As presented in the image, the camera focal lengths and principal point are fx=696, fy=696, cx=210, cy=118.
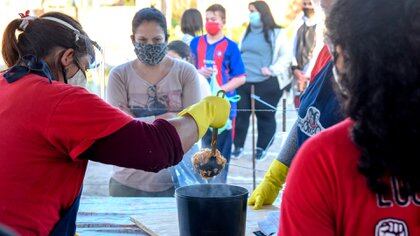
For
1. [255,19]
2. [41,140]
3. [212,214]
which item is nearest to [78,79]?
[41,140]

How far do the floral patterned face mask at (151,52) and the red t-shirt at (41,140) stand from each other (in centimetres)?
174

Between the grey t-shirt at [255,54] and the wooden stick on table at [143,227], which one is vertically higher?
the grey t-shirt at [255,54]

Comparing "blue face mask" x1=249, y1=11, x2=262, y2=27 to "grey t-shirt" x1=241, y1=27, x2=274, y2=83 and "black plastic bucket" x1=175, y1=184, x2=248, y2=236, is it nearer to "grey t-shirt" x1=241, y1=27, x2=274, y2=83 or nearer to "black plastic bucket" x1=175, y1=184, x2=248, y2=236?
"grey t-shirt" x1=241, y1=27, x2=274, y2=83

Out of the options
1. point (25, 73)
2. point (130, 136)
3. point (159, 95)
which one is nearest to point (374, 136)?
point (130, 136)

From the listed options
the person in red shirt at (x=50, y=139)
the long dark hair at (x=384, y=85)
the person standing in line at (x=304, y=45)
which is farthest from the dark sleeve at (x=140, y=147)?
the person standing in line at (x=304, y=45)

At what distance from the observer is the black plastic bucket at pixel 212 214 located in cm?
209

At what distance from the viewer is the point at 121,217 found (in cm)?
280

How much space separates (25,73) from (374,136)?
1.13 meters

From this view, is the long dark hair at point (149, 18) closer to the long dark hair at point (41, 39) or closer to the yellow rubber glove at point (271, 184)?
the yellow rubber glove at point (271, 184)

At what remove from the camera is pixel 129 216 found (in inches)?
110

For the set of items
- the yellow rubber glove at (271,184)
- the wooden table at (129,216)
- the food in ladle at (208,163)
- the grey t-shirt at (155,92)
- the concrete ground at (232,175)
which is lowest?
the concrete ground at (232,175)

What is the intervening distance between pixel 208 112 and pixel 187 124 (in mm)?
137

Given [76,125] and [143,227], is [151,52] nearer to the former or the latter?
[143,227]

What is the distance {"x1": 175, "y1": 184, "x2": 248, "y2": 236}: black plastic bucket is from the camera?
2.09 metres
